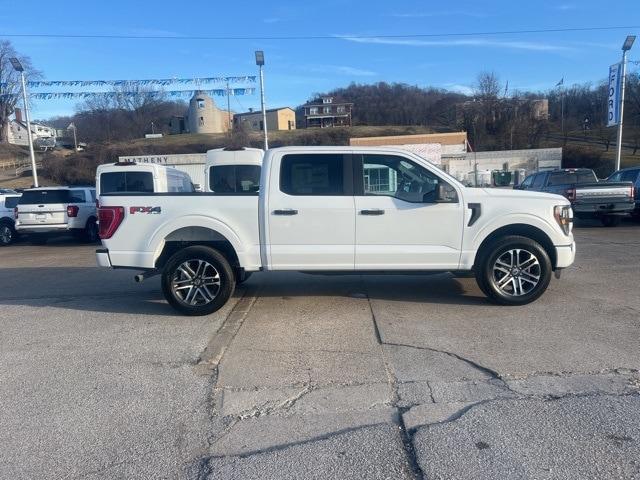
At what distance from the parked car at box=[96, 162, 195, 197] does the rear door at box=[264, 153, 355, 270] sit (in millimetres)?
7445

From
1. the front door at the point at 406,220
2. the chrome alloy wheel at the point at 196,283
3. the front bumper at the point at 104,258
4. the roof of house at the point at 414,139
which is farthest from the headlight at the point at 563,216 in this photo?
the roof of house at the point at 414,139

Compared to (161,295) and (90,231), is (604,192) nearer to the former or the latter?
(161,295)

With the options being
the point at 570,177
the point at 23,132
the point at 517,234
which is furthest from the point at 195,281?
the point at 23,132

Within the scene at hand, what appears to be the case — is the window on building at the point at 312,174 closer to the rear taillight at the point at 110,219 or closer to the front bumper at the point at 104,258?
the rear taillight at the point at 110,219

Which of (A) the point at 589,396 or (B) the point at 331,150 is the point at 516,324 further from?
(B) the point at 331,150

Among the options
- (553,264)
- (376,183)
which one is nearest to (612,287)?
(553,264)

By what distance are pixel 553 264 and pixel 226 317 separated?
4248 mm

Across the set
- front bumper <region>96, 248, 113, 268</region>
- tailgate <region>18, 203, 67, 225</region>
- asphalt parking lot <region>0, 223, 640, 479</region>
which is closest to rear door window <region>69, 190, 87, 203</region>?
tailgate <region>18, 203, 67, 225</region>

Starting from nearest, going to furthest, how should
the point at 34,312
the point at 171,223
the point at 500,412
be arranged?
the point at 500,412 → the point at 171,223 → the point at 34,312

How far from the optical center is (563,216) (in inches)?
264

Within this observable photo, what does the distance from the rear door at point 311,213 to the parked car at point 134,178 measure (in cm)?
744

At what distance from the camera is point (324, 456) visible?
331cm

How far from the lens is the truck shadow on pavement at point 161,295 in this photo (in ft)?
24.2

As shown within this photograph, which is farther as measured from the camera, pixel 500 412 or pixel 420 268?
pixel 420 268
